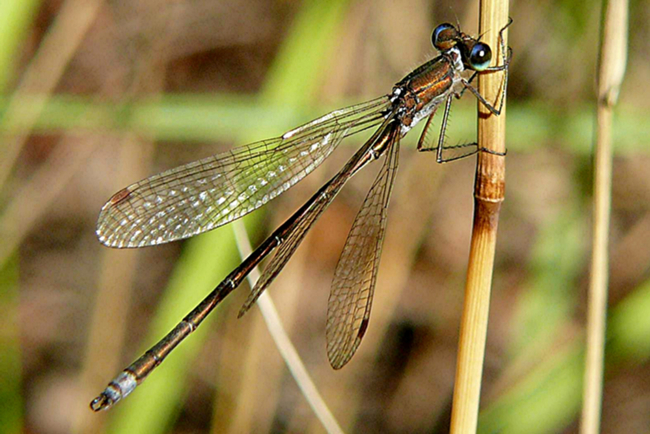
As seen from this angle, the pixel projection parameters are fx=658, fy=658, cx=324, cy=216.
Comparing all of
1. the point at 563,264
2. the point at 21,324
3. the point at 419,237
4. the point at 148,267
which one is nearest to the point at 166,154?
the point at 148,267

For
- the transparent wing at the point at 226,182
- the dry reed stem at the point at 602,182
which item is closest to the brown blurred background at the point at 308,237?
the transparent wing at the point at 226,182

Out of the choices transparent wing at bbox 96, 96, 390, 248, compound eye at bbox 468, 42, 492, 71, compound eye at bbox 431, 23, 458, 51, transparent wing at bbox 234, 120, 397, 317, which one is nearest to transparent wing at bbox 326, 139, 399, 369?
transparent wing at bbox 234, 120, 397, 317

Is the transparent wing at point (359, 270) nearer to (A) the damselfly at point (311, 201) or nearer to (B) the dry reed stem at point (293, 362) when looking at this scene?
(A) the damselfly at point (311, 201)

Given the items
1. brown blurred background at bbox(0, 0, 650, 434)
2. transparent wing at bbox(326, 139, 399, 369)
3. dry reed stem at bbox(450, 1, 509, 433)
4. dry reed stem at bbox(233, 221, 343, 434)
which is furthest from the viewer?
brown blurred background at bbox(0, 0, 650, 434)

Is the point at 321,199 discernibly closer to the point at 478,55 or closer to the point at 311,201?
the point at 311,201

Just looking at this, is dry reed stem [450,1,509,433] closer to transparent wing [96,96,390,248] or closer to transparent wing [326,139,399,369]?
transparent wing [326,139,399,369]

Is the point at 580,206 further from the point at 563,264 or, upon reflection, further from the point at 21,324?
the point at 21,324
